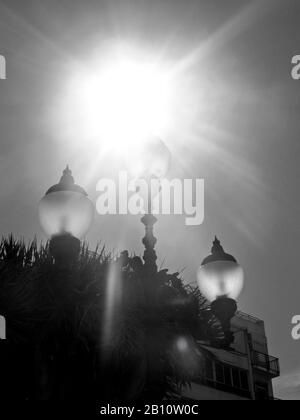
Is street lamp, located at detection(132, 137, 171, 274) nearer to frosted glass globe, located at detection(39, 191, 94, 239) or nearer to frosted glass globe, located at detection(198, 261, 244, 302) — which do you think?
frosted glass globe, located at detection(198, 261, 244, 302)

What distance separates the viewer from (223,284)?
261 inches

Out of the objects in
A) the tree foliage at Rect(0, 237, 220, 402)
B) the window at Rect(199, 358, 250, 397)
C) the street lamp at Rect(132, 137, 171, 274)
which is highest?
the window at Rect(199, 358, 250, 397)

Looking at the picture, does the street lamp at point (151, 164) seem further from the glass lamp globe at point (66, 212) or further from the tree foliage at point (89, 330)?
the glass lamp globe at point (66, 212)

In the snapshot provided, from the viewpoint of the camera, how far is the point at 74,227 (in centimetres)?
639

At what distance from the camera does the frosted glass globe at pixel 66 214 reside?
6391mm

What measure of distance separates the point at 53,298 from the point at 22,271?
0.62m

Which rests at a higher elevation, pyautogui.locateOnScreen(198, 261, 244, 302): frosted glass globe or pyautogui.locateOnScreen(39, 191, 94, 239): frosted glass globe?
pyautogui.locateOnScreen(39, 191, 94, 239): frosted glass globe

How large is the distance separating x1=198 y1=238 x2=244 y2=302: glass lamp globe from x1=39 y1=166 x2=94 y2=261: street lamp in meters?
1.39

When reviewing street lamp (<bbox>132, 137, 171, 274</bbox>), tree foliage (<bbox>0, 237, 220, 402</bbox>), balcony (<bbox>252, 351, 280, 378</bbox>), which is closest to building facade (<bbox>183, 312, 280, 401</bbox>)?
balcony (<bbox>252, 351, 280, 378</bbox>)

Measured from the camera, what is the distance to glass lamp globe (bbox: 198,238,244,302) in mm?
6613

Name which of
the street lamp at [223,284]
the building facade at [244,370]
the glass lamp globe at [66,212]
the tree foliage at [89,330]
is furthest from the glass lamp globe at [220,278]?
the building facade at [244,370]

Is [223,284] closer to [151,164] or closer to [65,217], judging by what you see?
[151,164]

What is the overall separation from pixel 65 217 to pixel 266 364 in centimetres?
3927
